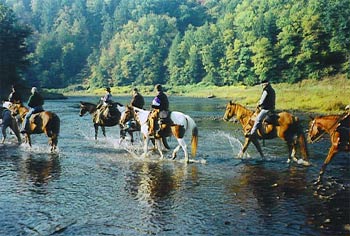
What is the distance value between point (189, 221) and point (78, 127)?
76.8ft

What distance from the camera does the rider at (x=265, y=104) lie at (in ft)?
55.3

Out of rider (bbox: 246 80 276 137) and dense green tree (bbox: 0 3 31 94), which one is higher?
dense green tree (bbox: 0 3 31 94)

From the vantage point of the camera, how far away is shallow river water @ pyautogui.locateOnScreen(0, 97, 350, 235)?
9484 millimetres

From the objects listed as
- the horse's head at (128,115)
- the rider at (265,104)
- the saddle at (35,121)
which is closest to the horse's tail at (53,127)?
the saddle at (35,121)

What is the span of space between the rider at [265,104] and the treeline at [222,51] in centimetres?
5744

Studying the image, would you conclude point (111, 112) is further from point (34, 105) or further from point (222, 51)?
point (222, 51)

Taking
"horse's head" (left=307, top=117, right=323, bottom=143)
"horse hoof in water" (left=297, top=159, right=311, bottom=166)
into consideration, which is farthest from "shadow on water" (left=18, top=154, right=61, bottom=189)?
"horse hoof in water" (left=297, top=159, right=311, bottom=166)

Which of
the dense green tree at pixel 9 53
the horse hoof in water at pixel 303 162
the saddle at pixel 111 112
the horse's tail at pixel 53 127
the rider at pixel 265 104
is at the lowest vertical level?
the horse hoof in water at pixel 303 162

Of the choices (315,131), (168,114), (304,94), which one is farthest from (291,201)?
(304,94)

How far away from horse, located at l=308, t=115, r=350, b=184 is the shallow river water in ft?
2.74

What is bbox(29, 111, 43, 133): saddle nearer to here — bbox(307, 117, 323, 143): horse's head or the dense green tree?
bbox(307, 117, 323, 143): horse's head

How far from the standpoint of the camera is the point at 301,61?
248ft

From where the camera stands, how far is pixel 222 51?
121562 mm

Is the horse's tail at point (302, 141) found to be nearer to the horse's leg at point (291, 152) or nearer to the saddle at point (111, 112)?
the horse's leg at point (291, 152)
